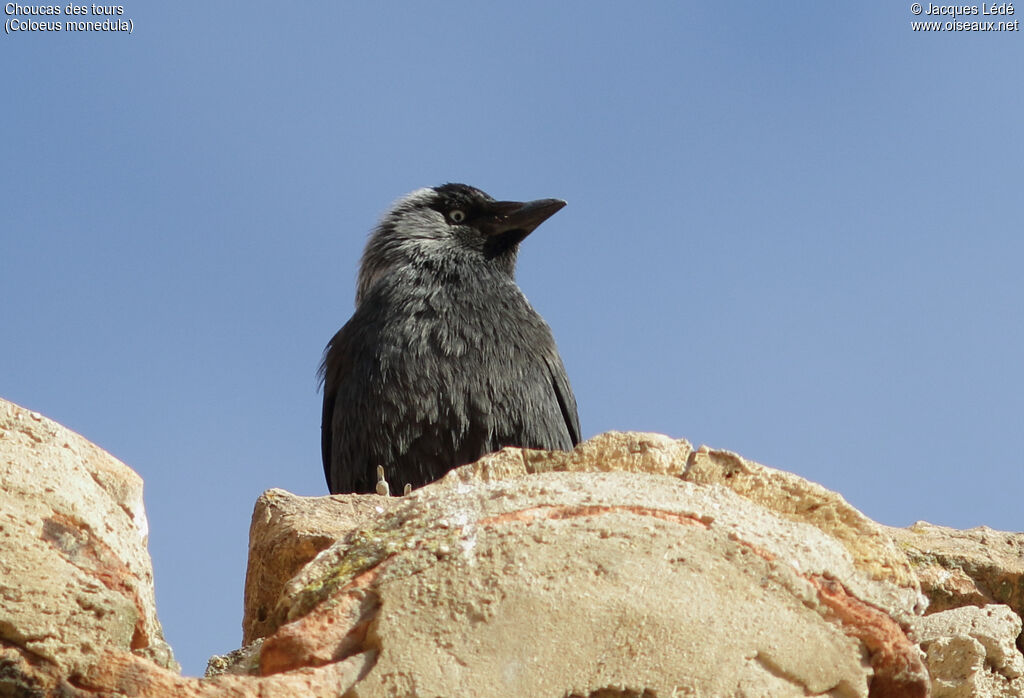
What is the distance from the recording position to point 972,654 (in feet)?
11.2

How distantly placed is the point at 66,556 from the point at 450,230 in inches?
256

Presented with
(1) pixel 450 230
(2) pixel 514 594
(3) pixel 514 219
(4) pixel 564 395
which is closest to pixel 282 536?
(2) pixel 514 594

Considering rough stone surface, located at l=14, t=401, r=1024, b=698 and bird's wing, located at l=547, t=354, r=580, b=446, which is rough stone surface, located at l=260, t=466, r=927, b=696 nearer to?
rough stone surface, located at l=14, t=401, r=1024, b=698

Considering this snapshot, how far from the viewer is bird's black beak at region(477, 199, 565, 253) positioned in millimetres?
8984

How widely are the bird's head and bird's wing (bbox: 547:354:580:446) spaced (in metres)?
1.01

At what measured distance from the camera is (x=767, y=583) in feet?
8.75

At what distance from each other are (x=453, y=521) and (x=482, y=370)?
462 cm

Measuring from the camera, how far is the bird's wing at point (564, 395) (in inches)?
304

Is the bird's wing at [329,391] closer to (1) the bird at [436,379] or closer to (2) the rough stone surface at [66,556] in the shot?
(1) the bird at [436,379]

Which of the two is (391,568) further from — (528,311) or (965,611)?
(528,311)

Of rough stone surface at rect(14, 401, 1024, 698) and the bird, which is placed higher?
the bird

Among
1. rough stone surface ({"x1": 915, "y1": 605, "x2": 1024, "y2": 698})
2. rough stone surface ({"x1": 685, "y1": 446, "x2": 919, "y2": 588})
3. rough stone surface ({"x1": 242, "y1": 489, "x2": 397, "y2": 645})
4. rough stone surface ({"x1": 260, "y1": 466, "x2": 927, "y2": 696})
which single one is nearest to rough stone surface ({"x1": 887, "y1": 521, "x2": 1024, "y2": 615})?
rough stone surface ({"x1": 915, "y1": 605, "x2": 1024, "y2": 698})

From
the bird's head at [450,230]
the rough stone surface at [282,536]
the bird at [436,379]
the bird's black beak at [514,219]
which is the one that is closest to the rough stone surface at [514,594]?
the rough stone surface at [282,536]

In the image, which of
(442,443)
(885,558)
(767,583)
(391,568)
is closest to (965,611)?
(885,558)
